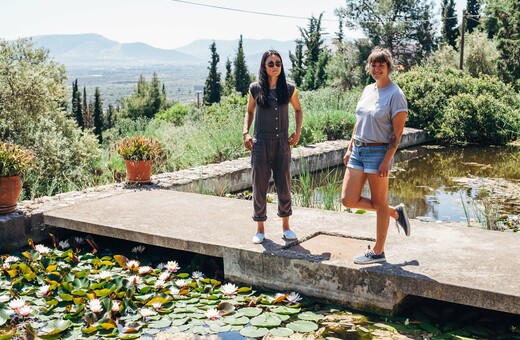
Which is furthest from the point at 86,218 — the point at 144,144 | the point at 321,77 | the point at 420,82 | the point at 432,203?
the point at 321,77

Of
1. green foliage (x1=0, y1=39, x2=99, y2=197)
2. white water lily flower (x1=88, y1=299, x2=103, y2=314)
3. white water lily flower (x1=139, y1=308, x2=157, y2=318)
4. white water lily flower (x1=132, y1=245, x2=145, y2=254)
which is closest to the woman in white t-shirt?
white water lily flower (x1=139, y1=308, x2=157, y2=318)

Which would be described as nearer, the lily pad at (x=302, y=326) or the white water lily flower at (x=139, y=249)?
the lily pad at (x=302, y=326)

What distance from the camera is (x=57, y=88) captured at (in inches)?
655

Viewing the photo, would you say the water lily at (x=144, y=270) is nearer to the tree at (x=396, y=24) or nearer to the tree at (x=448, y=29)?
the tree at (x=396, y=24)

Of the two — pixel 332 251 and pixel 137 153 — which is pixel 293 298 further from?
pixel 137 153

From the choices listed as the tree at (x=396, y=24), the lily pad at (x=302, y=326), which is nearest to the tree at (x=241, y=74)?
the tree at (x=396, y=24)

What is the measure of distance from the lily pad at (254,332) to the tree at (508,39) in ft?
87.8

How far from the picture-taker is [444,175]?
36.7ft

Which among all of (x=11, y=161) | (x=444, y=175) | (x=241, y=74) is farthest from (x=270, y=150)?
(x=241, y=74)

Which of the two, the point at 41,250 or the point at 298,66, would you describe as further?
the point at 298,66

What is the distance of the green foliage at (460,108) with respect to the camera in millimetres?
15562

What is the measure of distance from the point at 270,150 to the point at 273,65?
68 centimetres

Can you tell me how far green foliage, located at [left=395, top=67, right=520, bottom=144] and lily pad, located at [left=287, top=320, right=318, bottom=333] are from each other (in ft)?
40.5

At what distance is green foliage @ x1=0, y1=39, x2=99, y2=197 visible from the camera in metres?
11.9
